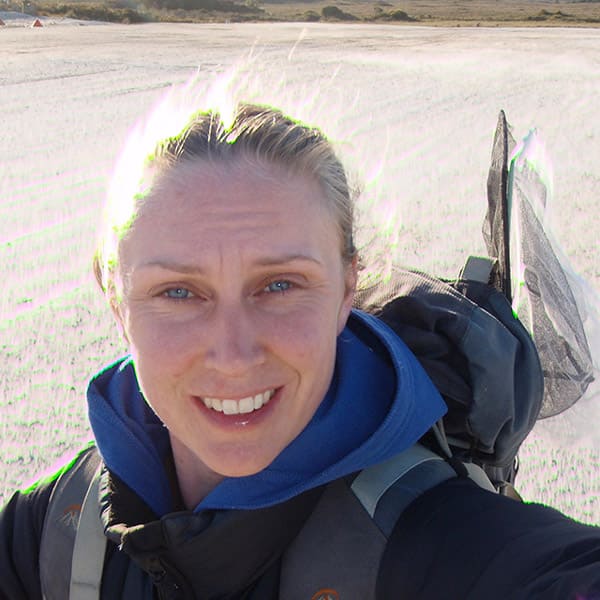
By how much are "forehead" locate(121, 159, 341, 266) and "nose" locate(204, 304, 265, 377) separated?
0.09 meters

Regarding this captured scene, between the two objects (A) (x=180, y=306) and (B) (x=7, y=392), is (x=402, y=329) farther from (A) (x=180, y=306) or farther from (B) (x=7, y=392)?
(B) (x=7, y=392)

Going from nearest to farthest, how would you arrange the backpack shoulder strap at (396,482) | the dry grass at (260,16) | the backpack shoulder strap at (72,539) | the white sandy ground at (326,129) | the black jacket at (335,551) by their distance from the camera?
the black jacket at (335,551) → the backpack shoulder strap at (396,482) → the backpack shoulder strap at (72,539) → the white sandy ground at (326,129) → the dry grass at (260,16)

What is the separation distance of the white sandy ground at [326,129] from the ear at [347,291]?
0.26 metres

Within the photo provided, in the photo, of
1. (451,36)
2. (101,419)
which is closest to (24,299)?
(101,419)

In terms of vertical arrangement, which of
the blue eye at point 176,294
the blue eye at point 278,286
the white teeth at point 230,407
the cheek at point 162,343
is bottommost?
the white teeth at point 230,407

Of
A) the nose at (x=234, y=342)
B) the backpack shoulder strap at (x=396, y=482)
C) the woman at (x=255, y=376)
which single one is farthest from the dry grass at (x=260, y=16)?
the backpack shoulder strap at (x=396, y=482)

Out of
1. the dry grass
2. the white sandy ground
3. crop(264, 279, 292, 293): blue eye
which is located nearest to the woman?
crop(264, 279, 292, 293): blue eye

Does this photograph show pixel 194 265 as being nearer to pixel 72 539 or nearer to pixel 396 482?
pixel 396 482

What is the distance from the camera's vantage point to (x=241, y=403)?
1.28 m

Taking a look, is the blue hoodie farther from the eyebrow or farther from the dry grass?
the dry grass

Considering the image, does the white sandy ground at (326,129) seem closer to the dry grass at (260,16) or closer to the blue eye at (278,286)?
the blue eye at (278,286)

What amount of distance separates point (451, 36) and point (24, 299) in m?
18.1

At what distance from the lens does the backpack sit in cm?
129

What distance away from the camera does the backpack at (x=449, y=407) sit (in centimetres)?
129
